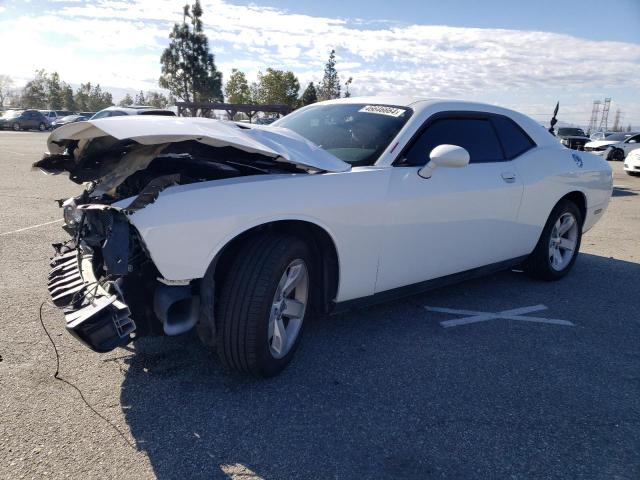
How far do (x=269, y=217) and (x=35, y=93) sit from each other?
76999 mm

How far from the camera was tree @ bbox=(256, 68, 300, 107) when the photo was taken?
54656mm

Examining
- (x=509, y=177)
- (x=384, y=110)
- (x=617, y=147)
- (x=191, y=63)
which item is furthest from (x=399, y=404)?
(x=191, y=63)

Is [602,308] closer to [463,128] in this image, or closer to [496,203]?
[496,203]

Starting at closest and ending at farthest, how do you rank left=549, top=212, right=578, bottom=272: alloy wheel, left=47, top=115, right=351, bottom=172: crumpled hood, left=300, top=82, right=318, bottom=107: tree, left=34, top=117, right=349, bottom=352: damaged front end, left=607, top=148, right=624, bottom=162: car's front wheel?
1. left=34, top=117, right=349, bottom=352: damaged front end
2. left=47, top=115, right=351, bottom=172: crumpled hood
3. left=549, top=212, right=578, bottom=272: alloy wheel
4. left=607, top=148, right=624, bottom=162: car's front wheel
5. left=300, top=82, right=318, bottom=107: tree

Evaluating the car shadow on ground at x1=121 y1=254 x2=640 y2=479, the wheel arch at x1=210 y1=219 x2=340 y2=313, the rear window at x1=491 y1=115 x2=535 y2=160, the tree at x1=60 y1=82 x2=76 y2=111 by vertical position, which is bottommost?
the car shadow on ground at x1=121 y1=254 x2=640 y2=479

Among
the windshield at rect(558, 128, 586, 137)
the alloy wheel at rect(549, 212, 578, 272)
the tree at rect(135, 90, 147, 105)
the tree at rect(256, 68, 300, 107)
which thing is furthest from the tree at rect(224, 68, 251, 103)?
the alloy wheel at rect(549, 212, 578, 272)

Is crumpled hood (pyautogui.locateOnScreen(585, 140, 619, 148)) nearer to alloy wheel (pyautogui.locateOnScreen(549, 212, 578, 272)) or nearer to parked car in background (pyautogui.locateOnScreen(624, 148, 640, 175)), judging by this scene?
parked car in background (pyautogui.locateOnScreen(624, 148, 640, 175))

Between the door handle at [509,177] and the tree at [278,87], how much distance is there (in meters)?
52.0

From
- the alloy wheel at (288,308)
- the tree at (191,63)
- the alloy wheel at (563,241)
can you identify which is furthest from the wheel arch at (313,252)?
the tree at (191,63)

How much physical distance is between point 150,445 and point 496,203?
2953 millimetres

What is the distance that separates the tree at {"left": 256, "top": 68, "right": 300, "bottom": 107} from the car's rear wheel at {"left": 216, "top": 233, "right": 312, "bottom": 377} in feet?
175

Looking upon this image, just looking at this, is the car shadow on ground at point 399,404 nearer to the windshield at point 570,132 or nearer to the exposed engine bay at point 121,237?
the exposed engine bay at point 121,237

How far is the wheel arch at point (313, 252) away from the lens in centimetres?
275

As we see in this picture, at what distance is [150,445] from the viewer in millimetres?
2305
